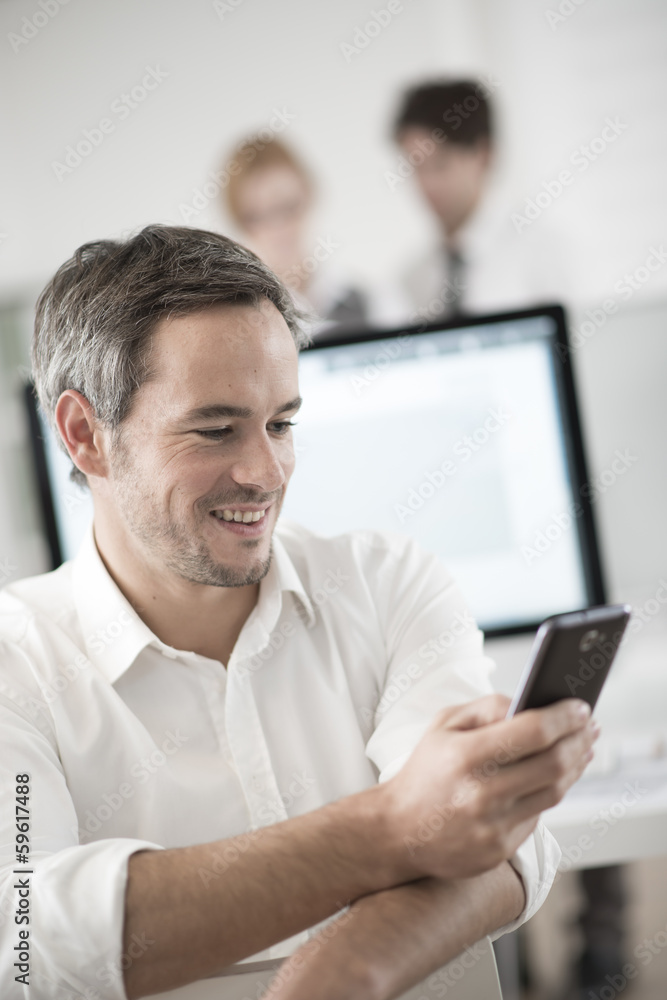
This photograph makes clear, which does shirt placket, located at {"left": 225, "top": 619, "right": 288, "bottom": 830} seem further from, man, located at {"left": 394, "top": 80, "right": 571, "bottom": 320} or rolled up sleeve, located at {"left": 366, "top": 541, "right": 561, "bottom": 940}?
man, located at {"left": 394, "top": 80, "right": 571, "bottom": 320}

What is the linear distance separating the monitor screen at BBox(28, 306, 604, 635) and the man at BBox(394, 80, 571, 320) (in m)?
0.63

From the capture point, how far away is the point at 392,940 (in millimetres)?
747

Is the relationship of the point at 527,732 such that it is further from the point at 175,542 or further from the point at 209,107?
the point at 209,107

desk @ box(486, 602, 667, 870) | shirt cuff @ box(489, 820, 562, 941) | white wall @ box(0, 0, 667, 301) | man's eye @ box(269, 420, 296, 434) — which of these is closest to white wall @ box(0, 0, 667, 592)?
white wall @ box(0, 0, 667, 301)

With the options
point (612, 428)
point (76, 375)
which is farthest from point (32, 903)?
point (612, 428)

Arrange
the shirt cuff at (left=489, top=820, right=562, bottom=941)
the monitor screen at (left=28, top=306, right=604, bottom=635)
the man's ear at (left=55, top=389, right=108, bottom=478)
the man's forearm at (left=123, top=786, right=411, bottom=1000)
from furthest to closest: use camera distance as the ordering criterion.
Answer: the monitor screen at (left=28, top=306, right=604, bottom=635)
the man's ear at (left=55, top=389, right=108, bottom=478)
the shirt cuff at (left=489, top=820, right=562, bottom=941)
the man's forearm at (left=123, top=786, right=411, bottom=1000)

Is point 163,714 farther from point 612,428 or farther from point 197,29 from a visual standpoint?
point 197,29

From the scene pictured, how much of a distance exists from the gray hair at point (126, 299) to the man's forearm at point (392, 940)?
2.01ft

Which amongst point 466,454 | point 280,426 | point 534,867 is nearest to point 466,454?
point 466,454

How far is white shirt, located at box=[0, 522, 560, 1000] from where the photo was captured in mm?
986

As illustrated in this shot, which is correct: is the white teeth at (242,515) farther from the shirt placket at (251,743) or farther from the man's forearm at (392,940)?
the man's forearm at (392,940)

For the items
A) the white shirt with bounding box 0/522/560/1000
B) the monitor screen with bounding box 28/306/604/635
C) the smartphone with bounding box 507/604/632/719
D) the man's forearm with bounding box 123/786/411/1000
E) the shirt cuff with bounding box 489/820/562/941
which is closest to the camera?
the smartphone with bounding box 507/604/632/719

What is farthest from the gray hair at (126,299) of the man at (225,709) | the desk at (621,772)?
the desk at (621,772)

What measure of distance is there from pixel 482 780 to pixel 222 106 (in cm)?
192
